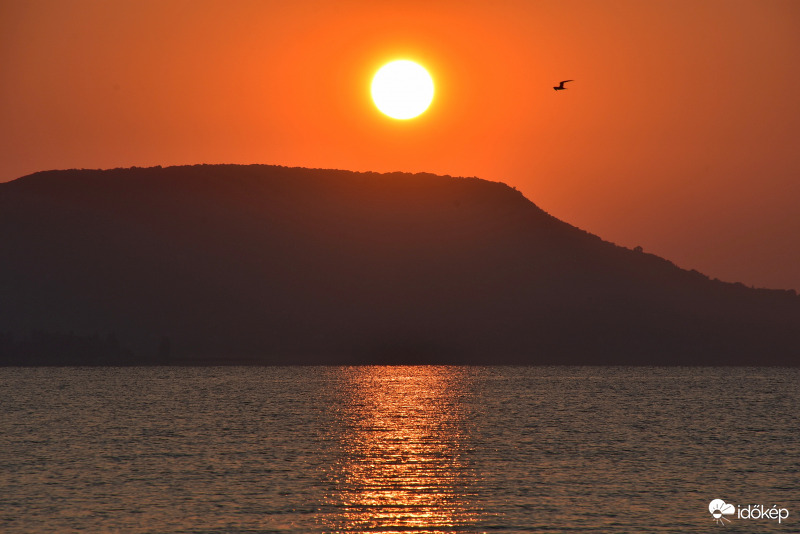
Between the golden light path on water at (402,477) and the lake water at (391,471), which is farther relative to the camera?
the lake water at (391,471)

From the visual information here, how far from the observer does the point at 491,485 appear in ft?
217

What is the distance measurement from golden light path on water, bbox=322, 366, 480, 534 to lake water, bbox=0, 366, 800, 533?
0.19 meters

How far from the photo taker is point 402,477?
69125 millimetres

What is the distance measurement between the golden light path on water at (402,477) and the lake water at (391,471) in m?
0.19

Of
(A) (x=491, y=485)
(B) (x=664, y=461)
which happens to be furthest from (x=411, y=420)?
(A) (x=491, y=485)

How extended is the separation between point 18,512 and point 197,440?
41342 mm

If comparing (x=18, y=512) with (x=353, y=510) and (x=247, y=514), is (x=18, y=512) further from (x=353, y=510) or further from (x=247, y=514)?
(x=353, y=510)

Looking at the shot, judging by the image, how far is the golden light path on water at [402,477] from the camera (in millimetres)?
53156

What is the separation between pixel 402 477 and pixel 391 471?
346 cm

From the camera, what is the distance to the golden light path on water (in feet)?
174

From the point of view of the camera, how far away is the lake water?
54000mm

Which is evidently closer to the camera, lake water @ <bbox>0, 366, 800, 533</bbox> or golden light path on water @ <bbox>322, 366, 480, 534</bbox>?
golden light path on water @ <bbox>322, 366, 480, 534</bbox>

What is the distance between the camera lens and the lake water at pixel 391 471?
54.0m

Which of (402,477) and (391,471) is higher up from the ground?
(391,471)
